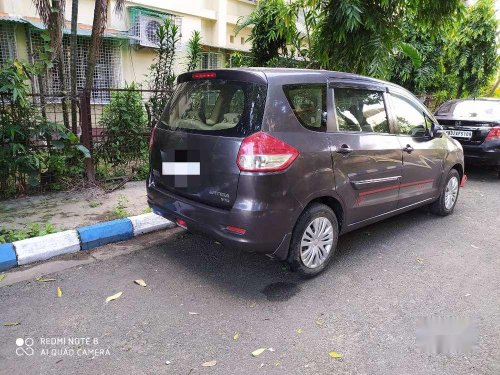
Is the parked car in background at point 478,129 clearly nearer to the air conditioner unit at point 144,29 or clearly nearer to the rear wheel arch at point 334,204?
the rear wheel arch at point 334,204

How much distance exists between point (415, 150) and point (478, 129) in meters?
3.74

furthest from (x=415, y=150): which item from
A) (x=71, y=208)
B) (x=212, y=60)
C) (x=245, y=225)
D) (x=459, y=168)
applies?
(x=212, y=60)

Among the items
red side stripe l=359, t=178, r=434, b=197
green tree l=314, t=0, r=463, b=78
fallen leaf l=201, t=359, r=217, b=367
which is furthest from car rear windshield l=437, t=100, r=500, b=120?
A: fallen leaf l=201, t=359, r=217, b=367

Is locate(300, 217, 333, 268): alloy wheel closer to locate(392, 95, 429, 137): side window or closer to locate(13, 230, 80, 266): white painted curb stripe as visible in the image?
locate(392, 95, 429, 137): side window

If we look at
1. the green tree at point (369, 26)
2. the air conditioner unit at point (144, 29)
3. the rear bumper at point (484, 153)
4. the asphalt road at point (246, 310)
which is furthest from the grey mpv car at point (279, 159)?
the air conditioner unit at point (144, 29)

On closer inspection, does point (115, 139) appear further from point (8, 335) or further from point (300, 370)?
point (300, 370)

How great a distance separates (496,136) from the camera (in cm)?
699

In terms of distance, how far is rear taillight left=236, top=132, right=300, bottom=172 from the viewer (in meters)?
2.78

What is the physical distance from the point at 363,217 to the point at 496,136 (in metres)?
4.80

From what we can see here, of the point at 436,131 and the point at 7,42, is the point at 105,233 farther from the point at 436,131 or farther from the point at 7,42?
the point at 7,42

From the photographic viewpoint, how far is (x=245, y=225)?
2820 mm

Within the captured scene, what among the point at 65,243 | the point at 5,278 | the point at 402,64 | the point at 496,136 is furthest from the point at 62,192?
the point at 402,64

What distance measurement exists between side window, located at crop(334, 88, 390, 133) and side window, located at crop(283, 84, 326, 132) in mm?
198

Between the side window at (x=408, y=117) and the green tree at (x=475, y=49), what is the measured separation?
300 inches
